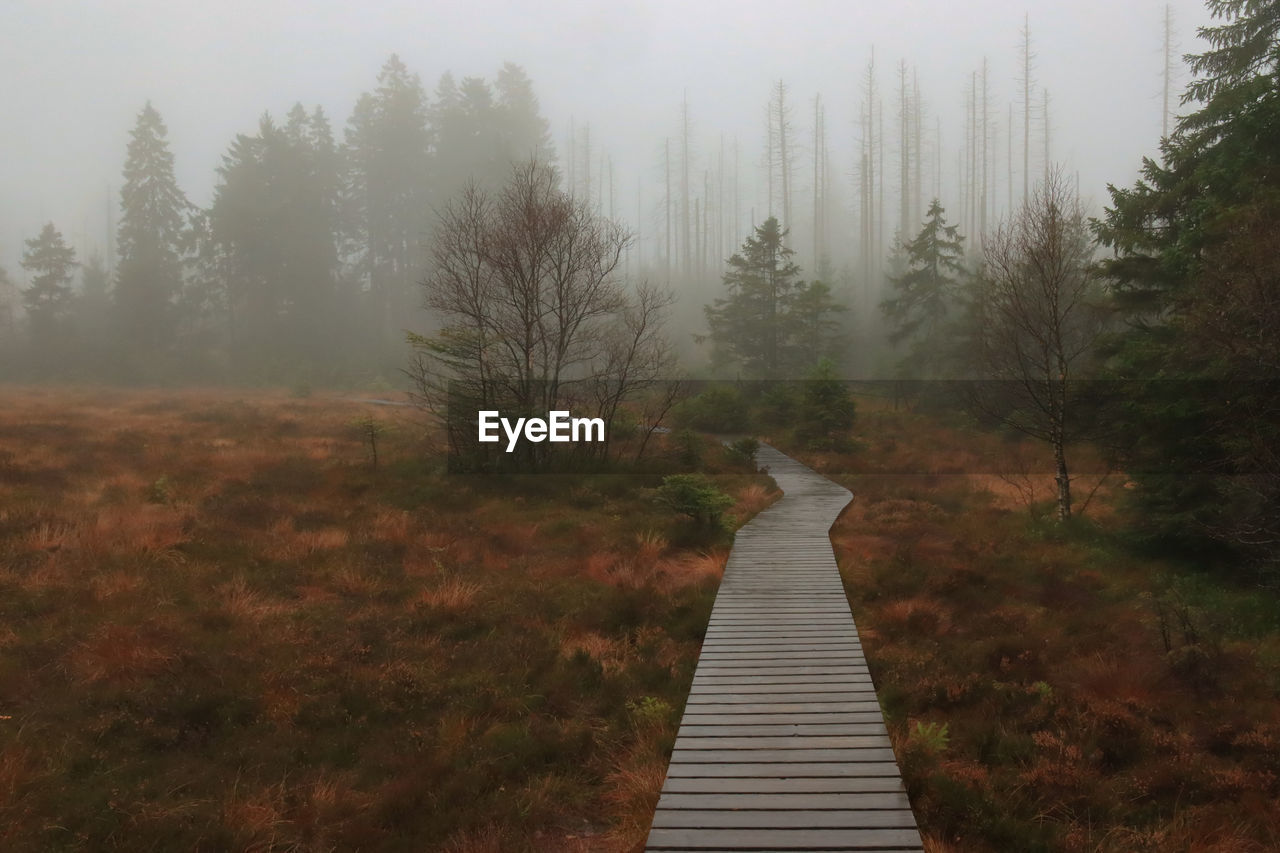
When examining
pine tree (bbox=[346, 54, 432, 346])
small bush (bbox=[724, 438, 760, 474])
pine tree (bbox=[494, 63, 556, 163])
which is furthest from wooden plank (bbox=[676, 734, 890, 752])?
pine tree (bbox=[494, 63, 556, 163])

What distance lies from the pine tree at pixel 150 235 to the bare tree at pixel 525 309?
124ft

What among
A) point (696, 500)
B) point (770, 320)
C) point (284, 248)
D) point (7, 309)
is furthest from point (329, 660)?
point (7, 309)

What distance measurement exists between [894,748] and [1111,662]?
11.3 ft

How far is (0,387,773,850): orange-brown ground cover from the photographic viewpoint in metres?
4.73

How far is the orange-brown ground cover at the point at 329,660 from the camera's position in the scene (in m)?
4.73

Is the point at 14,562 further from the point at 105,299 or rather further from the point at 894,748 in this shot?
the point at 105,299

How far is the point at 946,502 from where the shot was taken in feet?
49.4

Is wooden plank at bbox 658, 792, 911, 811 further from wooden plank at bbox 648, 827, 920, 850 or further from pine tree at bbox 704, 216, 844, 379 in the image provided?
pine tree at bbox 704, 216, 844, 379

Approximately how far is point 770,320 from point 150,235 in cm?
4334

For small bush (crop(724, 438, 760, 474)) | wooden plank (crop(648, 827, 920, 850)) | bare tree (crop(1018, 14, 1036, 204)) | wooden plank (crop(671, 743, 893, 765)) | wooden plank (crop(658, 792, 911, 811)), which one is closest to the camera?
wooden plank (crop(648, 827, 920, 850))

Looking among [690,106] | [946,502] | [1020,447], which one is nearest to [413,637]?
[946,502]

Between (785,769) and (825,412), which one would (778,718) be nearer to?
(785,769)

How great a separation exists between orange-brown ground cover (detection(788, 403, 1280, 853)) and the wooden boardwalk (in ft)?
Result: 1.21

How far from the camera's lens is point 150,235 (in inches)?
1833
